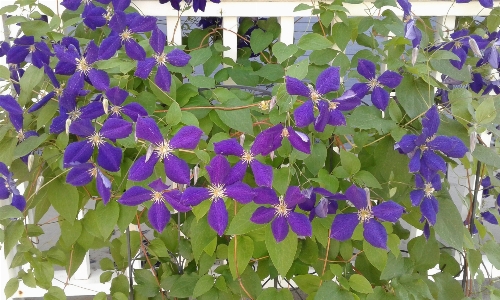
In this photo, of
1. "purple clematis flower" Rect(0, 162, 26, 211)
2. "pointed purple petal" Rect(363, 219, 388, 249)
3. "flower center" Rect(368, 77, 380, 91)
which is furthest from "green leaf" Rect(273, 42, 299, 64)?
"purple clematis flower" Rect(0, 162, 26, 211)

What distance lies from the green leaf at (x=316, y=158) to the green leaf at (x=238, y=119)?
13 cm

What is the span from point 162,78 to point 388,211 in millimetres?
478

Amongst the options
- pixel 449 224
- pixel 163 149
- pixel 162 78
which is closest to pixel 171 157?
pixel 163 149

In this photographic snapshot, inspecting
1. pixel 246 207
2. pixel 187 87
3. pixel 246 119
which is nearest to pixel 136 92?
pixel 187 87

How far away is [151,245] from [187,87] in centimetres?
40

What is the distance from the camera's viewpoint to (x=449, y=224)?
958 mm

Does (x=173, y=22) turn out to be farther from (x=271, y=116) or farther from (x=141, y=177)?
(x=141, y=177)

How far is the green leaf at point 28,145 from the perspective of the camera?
976mm

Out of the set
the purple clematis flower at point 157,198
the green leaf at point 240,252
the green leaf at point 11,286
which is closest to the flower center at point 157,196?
the purple clematis flower at point 157,198

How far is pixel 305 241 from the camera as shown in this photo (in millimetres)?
1104

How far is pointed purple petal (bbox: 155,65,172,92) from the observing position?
974mm

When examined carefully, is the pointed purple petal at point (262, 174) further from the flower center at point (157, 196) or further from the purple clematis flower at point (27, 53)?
the purple clematis flower at point (27, 53)

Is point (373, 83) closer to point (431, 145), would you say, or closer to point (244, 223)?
point (431, 145)

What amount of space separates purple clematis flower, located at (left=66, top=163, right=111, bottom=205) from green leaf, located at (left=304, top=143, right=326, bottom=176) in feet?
1.27
